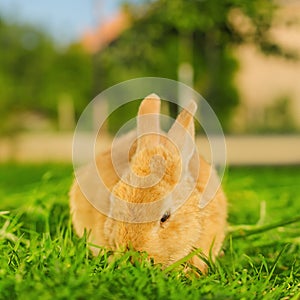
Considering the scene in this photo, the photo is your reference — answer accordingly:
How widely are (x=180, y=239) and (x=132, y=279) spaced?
44cm

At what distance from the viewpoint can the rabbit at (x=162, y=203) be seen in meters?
2.13

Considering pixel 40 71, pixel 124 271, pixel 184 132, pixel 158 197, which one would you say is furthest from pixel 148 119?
pixel 40 71

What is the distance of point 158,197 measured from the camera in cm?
216

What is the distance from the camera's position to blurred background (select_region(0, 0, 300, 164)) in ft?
37.3

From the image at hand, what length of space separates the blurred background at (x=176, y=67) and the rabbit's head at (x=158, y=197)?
25.6 feet

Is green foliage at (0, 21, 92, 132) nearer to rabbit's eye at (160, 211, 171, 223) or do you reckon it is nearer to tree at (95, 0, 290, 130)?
tree at (95, 0, 290, 130)

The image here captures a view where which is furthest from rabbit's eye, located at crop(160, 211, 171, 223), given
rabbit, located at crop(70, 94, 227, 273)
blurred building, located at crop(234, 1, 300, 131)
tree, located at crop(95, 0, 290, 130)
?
blurred building, located at crop(234, 1, 300, 131)

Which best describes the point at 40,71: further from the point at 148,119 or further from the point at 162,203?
the point at 162,203

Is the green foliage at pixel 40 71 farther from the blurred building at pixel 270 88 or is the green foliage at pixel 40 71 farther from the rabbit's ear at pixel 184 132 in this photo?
the rabbit's ear at pixel 184 132

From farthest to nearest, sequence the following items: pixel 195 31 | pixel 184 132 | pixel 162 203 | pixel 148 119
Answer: pixel 195 31, pixel 148 119, pixel 184 132, pixel 162 203

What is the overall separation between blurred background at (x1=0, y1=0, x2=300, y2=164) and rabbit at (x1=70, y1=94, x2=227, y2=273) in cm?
771

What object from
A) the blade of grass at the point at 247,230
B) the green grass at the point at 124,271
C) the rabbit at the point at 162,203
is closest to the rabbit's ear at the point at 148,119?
the rabbit at the point at 162,203

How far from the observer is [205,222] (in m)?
2.44

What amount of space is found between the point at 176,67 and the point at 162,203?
15712 mm
